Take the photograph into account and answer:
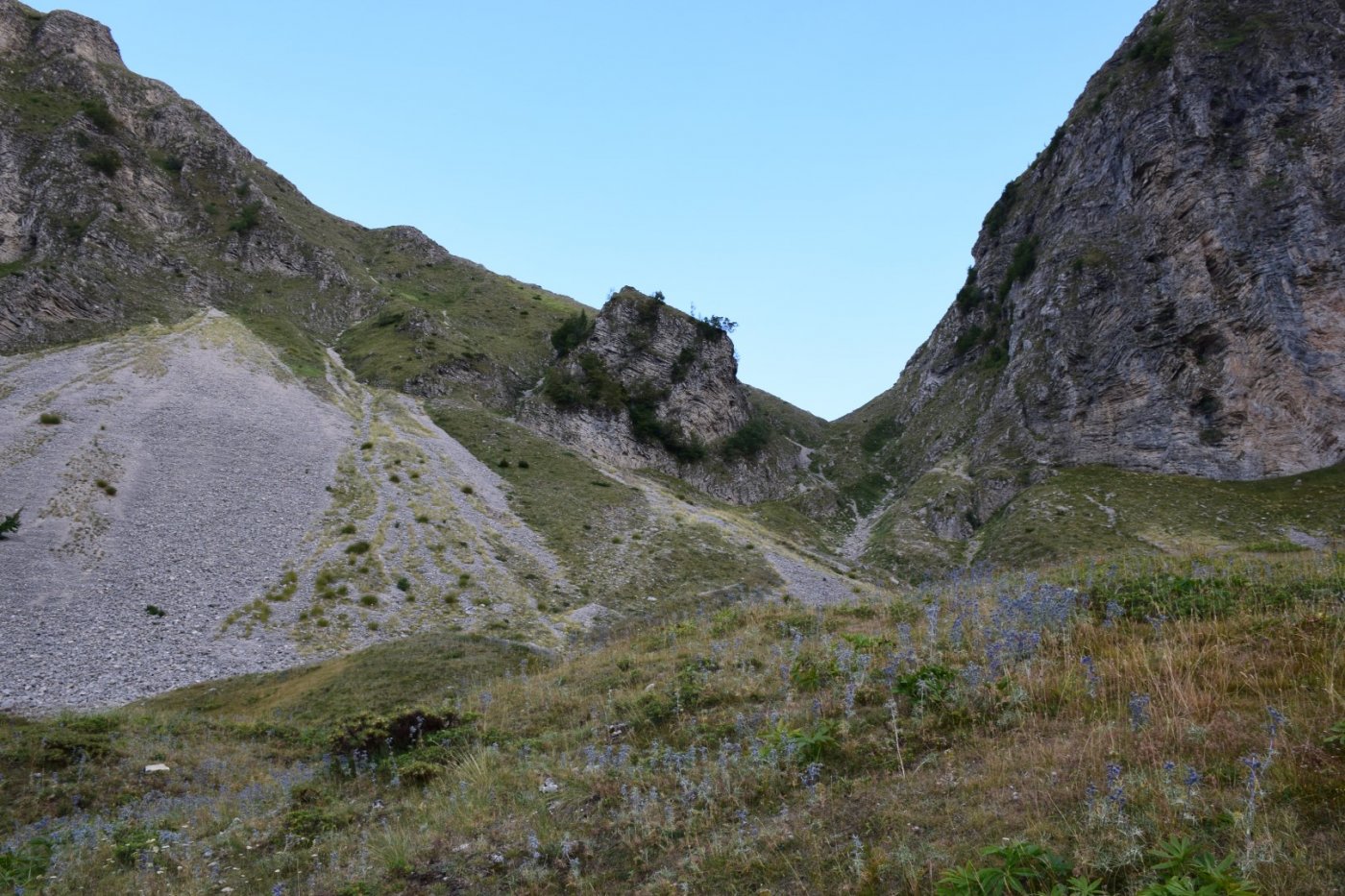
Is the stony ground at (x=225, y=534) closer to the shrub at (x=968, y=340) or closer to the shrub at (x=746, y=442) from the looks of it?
the shrub at (x=746, y=442)

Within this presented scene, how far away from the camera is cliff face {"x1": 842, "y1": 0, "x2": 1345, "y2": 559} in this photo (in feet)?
178

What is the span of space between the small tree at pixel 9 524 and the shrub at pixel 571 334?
61.0 m

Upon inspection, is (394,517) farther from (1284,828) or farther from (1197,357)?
(1197,357)

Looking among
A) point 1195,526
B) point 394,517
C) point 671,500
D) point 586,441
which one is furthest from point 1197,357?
point 394,517

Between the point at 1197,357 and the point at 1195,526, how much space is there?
19537 millimetres

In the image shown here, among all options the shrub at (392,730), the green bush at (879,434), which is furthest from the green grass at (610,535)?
the green bush at (879,434)

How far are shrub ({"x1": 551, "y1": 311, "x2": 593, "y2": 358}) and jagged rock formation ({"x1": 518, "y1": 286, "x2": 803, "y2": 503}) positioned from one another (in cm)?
19

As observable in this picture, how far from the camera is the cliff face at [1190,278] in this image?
54.2 metres

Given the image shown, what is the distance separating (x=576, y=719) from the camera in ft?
35.2

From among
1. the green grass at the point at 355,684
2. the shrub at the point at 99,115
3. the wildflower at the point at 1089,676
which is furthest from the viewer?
the shrub at the point at 99,115

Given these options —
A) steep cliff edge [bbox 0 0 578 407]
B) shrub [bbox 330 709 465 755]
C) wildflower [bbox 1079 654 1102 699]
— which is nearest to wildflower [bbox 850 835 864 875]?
wildflower [bbox 1079 654 1102 699]

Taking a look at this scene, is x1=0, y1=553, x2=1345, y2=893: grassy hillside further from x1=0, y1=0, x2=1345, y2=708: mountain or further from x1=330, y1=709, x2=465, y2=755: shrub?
x1=0, y1=0, x2=1345, y2=708: mountain

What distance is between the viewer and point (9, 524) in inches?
1206

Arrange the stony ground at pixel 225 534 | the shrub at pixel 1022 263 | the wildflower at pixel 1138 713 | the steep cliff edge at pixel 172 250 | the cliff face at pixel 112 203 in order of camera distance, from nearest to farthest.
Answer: the wildflower at pixel 1138 713 → the stony ground at pixel 225 534 → the cliff face at pixel 112 203 → the steep cliff edge at pixel 172 250 → the shrub at pixel 1022 263
